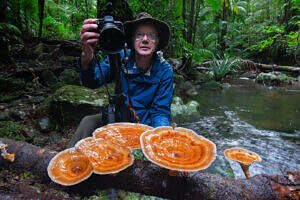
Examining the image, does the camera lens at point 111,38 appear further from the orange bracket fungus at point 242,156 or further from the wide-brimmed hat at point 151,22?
the orange bracket fungus at point 242,156

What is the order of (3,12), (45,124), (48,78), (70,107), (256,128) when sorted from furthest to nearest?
1. (48,78)
2. (3,12)
3. (256,128)
4. (70,107)
5. (45,124)

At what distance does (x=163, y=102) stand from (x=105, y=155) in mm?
1299

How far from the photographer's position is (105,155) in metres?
1.16

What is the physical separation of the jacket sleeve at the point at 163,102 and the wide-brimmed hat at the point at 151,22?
48 cm

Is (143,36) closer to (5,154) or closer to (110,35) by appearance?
(110,35)

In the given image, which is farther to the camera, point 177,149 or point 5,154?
point 5,154

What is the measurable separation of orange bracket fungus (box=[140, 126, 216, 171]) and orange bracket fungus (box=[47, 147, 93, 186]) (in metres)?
0.43

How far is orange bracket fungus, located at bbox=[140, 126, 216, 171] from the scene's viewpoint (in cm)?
97

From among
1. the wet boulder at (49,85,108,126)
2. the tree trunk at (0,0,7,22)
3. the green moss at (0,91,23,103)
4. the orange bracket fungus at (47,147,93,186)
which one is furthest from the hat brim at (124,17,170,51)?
the tree trunk at (0,0,7,22)

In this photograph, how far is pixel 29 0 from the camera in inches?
237

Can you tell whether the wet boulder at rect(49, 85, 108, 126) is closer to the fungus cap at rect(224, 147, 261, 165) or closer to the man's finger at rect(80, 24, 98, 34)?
the man's finger at rect(80, 24, 98, 34)

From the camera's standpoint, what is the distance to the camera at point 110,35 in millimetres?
1387

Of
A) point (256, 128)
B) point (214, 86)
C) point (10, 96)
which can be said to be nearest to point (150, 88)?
point (256, 128)

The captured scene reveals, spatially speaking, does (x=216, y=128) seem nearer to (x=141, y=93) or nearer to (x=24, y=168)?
(x=141, y=93)
